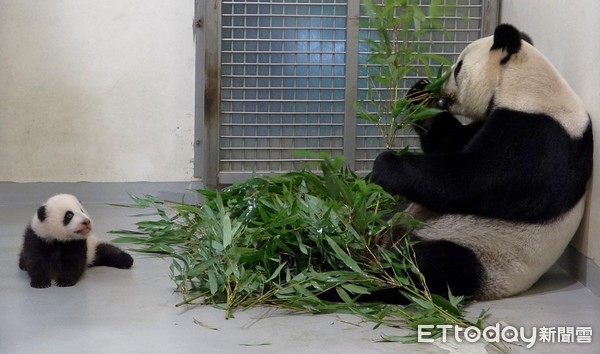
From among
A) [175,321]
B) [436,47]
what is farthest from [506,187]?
[436,47]

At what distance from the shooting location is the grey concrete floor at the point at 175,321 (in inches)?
134

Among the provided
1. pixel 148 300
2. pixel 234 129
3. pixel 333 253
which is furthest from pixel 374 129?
pixel 148 300

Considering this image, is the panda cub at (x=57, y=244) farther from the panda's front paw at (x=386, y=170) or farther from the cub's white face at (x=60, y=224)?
the panda's front paw at (x=386, y=170)

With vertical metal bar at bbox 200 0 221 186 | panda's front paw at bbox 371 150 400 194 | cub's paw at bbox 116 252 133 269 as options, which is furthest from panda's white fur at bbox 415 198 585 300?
vertical metal bar at bbox 200 0 221 186

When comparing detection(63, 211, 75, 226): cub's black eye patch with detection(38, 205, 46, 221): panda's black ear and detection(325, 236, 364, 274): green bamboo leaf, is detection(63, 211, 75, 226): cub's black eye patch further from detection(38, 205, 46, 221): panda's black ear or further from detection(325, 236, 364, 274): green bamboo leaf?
detection(325, 236, 364, 274): green bamboo leaf

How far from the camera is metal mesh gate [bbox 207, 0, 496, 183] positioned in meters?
5.80

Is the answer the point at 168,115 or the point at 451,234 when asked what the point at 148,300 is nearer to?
the point at 451,234

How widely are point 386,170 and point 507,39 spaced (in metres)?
0.81

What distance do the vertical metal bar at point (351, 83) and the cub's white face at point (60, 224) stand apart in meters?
2.13

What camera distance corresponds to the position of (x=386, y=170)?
13.3 ft

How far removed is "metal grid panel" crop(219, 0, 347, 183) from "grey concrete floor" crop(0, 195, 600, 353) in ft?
5.41

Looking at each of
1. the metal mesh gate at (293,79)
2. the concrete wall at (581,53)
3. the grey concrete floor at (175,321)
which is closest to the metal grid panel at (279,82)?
the metal mesh gate at (293,79)

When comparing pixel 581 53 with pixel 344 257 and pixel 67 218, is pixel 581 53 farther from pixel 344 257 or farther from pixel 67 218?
pixel 67 218

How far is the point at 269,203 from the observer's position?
4.46 meters
